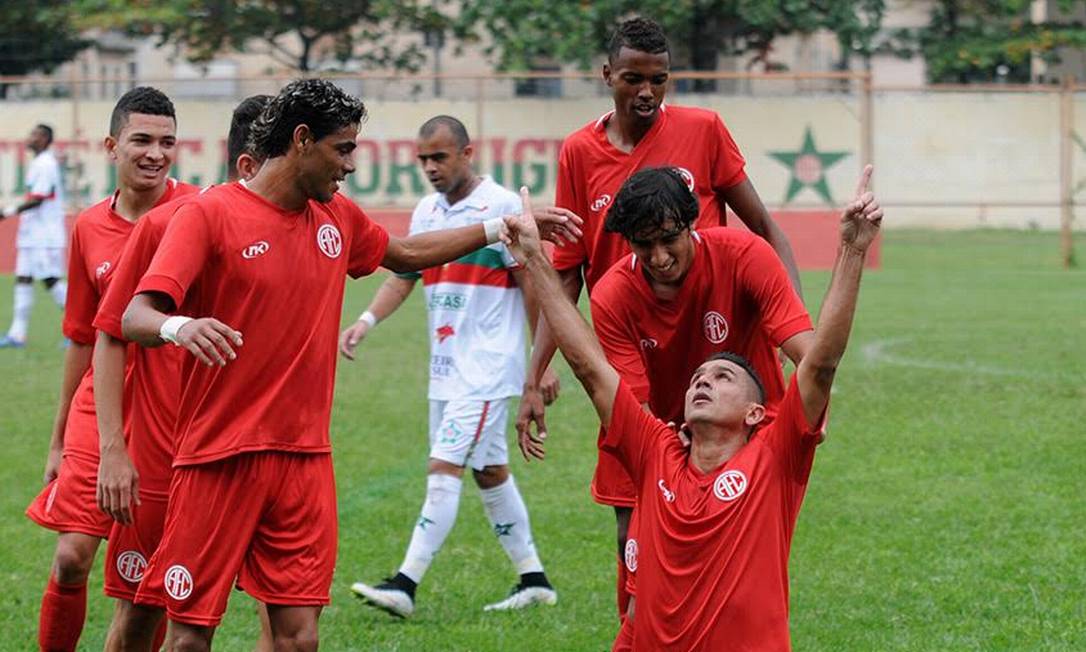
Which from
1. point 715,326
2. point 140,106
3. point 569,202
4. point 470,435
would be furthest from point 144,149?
point 470,435

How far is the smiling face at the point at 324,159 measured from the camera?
543cm

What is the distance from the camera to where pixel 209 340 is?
491cm

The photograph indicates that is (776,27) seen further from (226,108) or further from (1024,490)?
(1024,490)

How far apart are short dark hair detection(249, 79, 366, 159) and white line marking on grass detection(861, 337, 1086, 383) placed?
10.3 m

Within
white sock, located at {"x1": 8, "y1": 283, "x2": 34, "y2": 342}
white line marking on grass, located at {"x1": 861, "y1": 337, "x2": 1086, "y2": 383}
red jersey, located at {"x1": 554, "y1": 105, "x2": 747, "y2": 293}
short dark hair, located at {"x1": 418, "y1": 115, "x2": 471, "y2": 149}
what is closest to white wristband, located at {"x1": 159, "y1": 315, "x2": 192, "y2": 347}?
red jersey, located at {"x1": 554, "y1": 105, "x2": 747, "y2": 293}

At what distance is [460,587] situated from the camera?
836 cm

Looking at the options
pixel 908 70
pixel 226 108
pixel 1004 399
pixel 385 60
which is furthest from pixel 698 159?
pixel 908 70

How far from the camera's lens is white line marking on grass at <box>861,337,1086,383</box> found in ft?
48.6

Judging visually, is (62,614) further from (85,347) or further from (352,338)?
(352,338)

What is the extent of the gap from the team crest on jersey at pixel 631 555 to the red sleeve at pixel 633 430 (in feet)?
2.00

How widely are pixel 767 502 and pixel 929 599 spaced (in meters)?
2.85

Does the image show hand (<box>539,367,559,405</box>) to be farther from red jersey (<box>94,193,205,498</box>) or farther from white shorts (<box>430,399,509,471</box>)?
red jersey (<box>94,193,205,498</box>)

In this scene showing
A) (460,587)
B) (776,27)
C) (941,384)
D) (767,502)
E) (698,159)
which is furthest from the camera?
(776,27)

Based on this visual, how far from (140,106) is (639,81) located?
177cm
